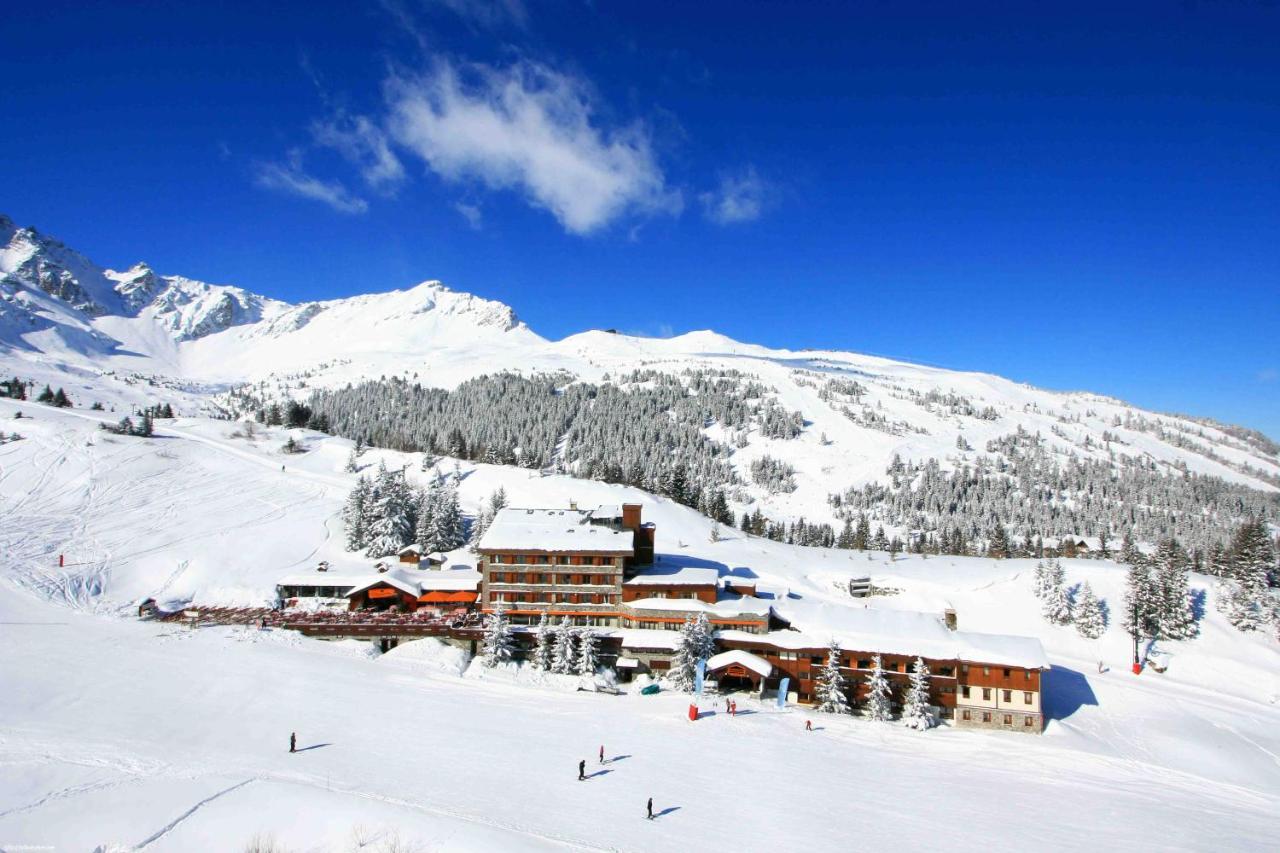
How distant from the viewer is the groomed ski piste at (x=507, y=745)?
2577cm

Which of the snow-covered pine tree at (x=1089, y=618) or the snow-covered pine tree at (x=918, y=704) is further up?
the snow-covered pine tree at (x=1089, y=618)

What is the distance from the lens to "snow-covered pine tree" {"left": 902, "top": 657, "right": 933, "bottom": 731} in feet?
146

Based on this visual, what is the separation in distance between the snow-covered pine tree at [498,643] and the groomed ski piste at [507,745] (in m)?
1.89

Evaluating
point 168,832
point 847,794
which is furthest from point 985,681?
point 168,832

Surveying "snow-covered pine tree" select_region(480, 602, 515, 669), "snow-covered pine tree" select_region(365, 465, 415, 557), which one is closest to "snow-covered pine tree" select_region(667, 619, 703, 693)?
"snow-covered pine tree" select_region(480, 602, 515, 669)

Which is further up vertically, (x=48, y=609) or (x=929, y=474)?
(x=929, y=474)

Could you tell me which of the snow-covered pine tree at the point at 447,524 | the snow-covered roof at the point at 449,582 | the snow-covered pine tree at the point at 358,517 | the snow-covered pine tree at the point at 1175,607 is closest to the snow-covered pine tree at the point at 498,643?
the snow-covered roof at the point at 449,582

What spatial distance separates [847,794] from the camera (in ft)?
105

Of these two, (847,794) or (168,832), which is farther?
(847,794)

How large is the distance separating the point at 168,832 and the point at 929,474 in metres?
194

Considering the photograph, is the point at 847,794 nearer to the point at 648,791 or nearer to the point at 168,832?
the point at 648,791

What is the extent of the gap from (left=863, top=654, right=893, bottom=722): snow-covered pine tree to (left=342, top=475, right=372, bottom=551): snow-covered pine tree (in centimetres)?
5699

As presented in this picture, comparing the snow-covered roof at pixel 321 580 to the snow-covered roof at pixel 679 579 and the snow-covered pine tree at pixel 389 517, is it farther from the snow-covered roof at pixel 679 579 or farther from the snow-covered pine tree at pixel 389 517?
the snow-covered roof at pixel 679 579

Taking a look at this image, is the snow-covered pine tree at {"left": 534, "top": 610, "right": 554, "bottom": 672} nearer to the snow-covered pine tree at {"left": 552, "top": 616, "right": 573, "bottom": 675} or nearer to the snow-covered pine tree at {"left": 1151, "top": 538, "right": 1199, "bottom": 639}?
the snow-covered pine tree at {"left": 552, "top": 616, "right": 573, "bottom": 675}
